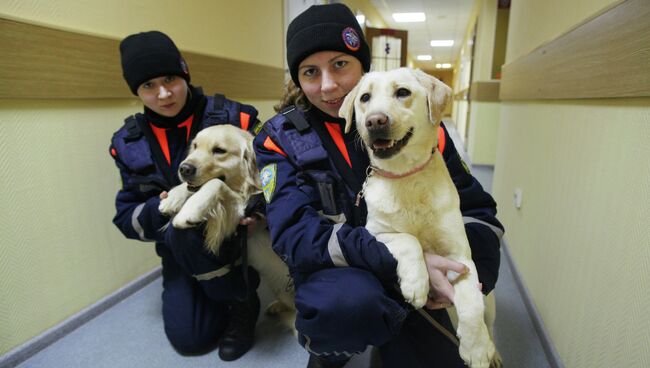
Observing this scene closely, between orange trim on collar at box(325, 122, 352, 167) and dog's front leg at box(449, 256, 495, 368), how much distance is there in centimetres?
57

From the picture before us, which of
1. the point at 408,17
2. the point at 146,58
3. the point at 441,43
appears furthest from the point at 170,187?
the point at 441,43

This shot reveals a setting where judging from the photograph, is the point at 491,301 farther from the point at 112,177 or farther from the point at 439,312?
the point at 112,177

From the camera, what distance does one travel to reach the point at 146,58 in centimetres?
158

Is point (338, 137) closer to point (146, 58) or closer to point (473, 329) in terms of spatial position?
point (473, 329)

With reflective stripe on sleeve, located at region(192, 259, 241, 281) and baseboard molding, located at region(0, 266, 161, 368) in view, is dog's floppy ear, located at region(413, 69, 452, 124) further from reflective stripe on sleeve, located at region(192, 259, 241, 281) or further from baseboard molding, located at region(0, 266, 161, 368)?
baseboard molding, located at region(0, 266, 161, 368)

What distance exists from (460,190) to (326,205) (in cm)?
49

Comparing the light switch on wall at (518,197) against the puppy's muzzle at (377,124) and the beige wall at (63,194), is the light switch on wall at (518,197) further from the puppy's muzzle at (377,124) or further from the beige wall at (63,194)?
the beige wall at (63,194)

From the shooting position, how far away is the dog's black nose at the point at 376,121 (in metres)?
0.97

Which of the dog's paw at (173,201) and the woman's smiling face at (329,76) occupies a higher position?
the woman's smiling face at (329,76)

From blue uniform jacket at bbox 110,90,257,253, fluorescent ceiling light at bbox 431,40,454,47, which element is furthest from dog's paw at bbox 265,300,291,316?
fluorescent ceiling light at bbox 431,40,454,47

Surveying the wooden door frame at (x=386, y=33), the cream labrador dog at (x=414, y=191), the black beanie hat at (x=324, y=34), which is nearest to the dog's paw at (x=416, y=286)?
the cream labrador dog at (x=414, y=191)

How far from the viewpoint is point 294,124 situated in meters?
1.33

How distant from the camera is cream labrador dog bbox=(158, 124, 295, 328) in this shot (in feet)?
5.05

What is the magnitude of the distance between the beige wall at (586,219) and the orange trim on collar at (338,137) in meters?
0.87
